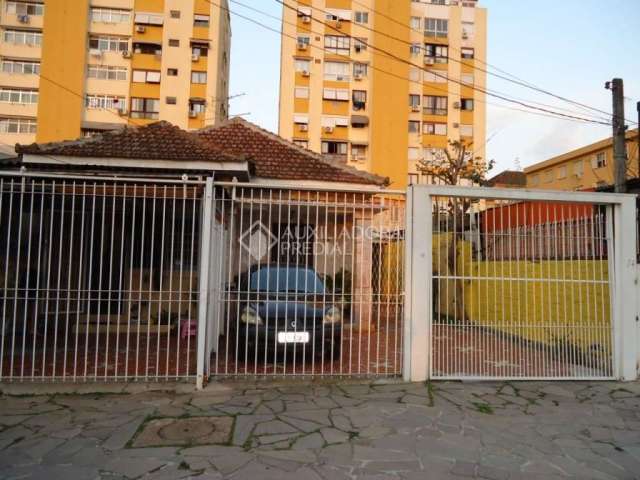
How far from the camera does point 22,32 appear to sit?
30.6 m

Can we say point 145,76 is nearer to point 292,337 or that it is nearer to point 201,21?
point 201,21

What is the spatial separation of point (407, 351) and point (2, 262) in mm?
7312

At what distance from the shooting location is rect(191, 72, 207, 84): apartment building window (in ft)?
106

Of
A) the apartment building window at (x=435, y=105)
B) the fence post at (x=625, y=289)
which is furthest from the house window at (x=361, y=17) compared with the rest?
the fence post at (x=625, y=289)

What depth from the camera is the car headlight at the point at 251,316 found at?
19.1 feet

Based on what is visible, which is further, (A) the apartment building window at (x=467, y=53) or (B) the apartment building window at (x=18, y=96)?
(A) the apartment building window at (x=467, y=53)

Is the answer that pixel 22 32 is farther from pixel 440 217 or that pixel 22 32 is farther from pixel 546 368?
pixel 546 368

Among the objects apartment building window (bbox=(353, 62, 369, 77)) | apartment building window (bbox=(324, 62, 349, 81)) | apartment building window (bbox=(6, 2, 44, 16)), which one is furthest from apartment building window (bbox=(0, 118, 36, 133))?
apartment building window (bbox=(353, 62, 369, 77))

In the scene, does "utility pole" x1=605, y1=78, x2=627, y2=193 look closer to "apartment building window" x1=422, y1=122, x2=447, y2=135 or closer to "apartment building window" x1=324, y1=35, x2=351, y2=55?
"apartment building window" x1=422, y1=122, x2=447, y2=135

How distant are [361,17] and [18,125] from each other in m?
25.9

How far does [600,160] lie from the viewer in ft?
117

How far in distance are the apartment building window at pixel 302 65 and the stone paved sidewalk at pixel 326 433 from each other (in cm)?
3217

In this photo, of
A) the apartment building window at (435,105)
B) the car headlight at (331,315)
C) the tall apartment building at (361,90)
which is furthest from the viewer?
the apartment building window at (435,105)

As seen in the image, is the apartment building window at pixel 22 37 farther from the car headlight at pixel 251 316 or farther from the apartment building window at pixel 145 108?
the car headlight at pixel 251 316
